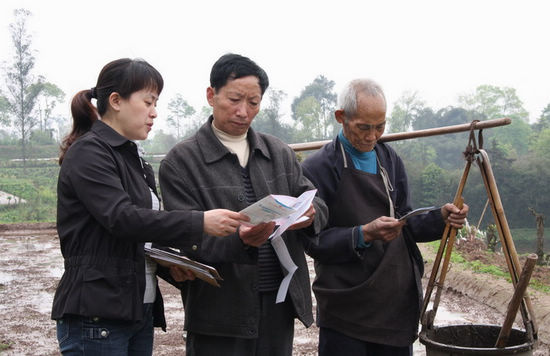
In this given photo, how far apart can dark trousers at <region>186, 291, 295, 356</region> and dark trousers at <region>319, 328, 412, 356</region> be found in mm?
312

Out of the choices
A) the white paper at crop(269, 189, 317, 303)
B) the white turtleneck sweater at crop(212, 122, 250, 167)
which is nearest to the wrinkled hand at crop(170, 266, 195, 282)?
the white paper at crop(269, 189, 317, 303)

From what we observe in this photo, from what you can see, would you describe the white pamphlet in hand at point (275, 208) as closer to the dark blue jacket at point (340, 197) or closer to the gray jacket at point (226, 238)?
the gray jacket at point (226, 238)

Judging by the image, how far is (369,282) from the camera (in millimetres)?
2525

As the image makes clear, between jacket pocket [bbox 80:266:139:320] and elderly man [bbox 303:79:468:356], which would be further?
elderly man [bbox 303:79:468:356]

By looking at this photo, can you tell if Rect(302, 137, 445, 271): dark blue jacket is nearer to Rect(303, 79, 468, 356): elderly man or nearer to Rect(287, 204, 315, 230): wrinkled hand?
Rect(303, 79, 468, 356): elderly man

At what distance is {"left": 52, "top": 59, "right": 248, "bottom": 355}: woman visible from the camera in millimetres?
1914

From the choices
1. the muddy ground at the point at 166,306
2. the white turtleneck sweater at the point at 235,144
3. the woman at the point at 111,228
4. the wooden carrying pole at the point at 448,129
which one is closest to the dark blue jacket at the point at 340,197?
the wooden carrying pole at the point at 448,129

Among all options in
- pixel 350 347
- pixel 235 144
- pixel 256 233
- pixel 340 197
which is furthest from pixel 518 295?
pixel 235 144

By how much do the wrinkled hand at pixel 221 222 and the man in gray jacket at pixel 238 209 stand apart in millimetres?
77

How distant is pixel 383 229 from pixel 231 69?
839 millimetres

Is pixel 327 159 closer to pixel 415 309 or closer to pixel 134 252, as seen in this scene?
pixel 415 309

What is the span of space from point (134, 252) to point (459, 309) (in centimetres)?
507

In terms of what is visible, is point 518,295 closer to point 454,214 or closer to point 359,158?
point 454,214

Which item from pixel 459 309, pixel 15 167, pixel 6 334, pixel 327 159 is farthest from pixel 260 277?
pixel 15 167
